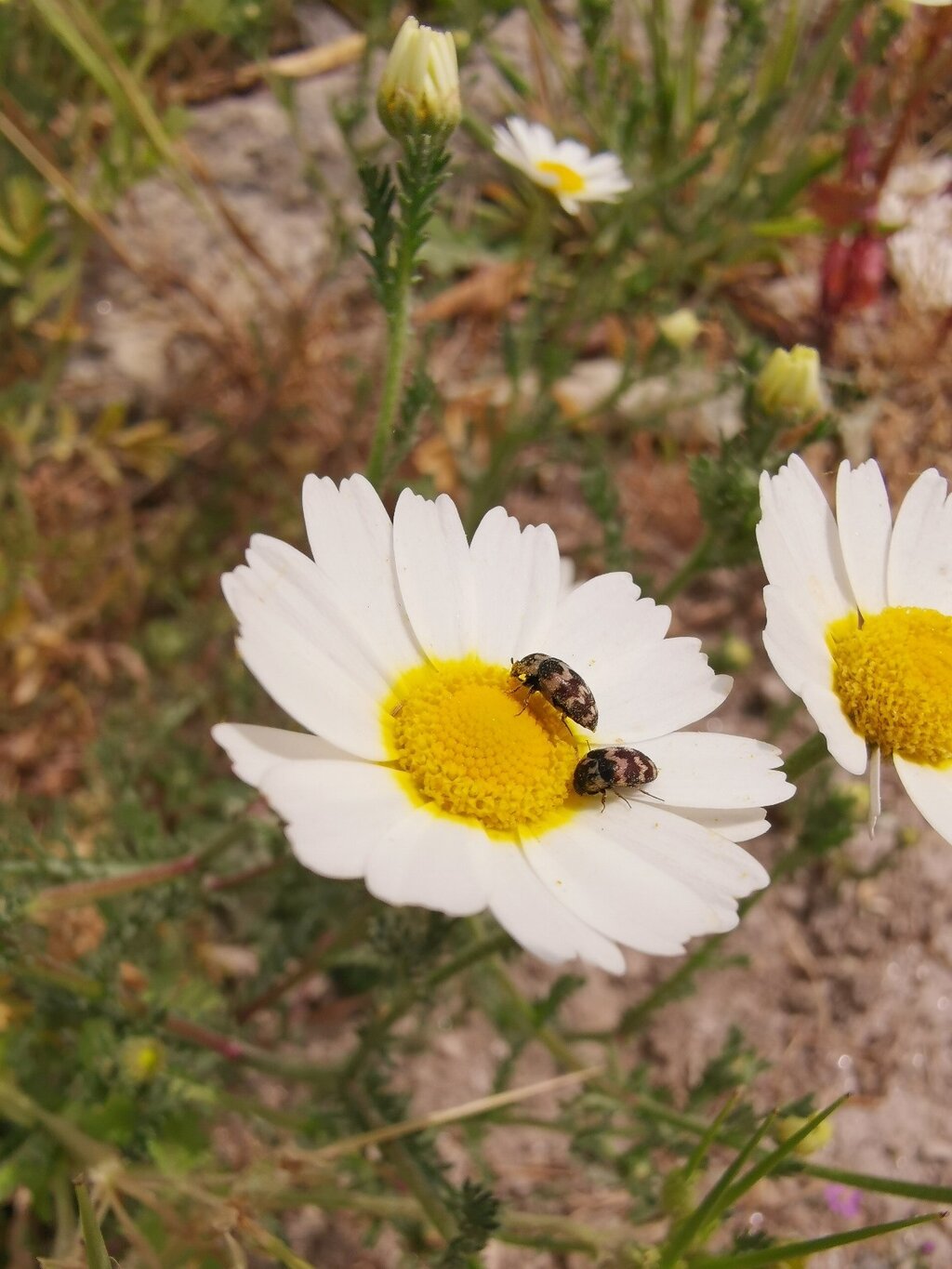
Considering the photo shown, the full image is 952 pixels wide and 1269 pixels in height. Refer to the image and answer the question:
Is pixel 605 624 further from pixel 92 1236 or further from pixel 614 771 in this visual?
pixel 92 1236

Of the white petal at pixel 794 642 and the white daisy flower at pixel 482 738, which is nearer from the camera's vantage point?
the white daisy flower at pixel 482 738

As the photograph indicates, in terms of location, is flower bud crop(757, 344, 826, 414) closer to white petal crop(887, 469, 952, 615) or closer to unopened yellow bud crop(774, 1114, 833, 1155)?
white petal crop(887, 469, 952, 615)

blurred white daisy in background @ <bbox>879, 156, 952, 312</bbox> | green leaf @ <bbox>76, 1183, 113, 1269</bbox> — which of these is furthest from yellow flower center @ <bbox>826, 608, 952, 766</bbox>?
blurred white daisy in background @ <bbox>879, 156, 952, 312</bbox>

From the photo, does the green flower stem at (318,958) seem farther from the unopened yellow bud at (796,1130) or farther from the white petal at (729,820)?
the unopened yellow bud at (796,1130)

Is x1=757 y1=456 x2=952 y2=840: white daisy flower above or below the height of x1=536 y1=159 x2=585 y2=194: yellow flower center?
below

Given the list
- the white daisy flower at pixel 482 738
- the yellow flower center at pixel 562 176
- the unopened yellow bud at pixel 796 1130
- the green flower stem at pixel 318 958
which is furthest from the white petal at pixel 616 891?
the yellow flower center at pixel 562 176
